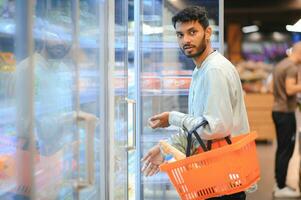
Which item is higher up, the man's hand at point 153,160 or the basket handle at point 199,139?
the basket handle at point 199,139

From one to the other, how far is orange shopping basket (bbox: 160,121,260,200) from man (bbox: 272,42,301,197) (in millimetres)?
3606

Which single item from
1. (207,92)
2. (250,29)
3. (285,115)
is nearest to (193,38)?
(207,92)

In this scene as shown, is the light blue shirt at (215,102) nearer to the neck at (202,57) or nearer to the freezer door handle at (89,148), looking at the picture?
the neck at (202,57)

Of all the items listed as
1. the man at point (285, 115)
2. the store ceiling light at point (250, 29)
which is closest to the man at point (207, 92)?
the man at point (285, 115)

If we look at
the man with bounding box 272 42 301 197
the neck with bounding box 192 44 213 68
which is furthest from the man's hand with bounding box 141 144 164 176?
the man with bounding box 272 42 301 197

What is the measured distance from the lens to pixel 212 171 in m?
2.25

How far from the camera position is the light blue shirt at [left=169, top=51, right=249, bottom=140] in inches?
89.1

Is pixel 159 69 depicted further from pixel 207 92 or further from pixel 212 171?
pixel 212 171

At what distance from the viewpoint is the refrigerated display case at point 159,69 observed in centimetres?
412

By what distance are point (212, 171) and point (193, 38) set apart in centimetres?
65

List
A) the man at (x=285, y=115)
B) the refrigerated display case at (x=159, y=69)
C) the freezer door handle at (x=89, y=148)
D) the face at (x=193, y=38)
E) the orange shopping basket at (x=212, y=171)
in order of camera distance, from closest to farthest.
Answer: the orange shopping basket at (x=212, y=171) → the freezer door handle at (x=89, y=148) → the face at (x=193, y=38) → the refrigerated display case at (x=159, y=69) → the man at (x=285, y=115)

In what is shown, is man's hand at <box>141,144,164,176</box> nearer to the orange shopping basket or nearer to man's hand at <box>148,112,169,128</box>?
man's hand at <box>148,112,169,128</box>

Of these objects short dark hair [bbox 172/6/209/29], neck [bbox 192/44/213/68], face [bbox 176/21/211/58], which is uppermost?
short dark hair [bbox 172/6/209/29]

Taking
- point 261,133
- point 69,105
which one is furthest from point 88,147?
point 261,133
